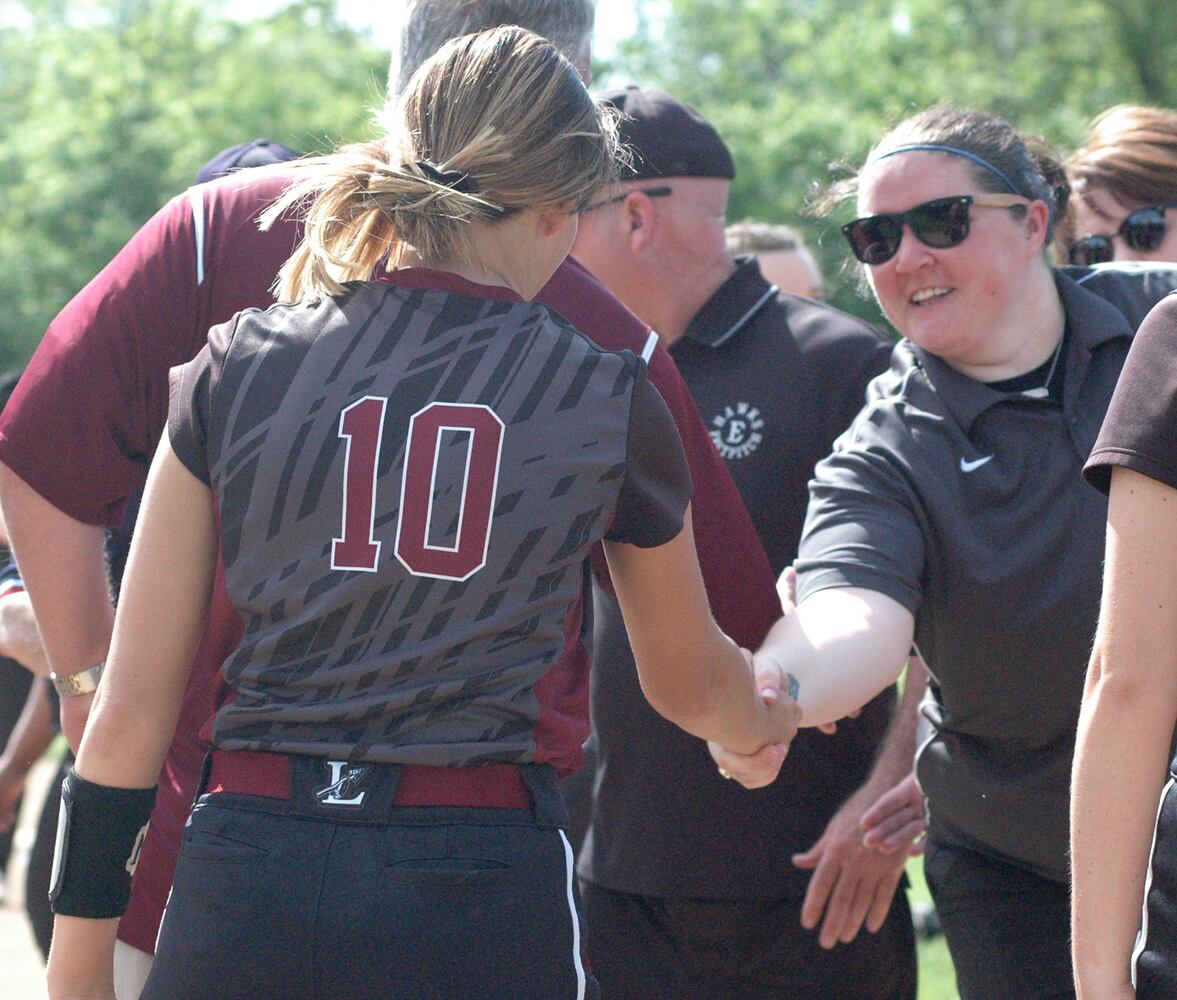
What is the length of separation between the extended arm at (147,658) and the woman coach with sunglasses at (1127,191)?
2.93 metres

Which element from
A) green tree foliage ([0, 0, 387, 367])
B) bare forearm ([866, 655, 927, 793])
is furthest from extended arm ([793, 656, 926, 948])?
green tree foliage ([0, 0, 387, 367])

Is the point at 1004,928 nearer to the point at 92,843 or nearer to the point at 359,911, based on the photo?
the point at 359,911

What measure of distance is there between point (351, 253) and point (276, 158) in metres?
1.01

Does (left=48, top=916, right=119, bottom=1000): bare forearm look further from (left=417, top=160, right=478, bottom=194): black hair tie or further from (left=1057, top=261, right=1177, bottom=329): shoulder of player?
(left=1057, top=261, right=1177, bottom=329): shoulder of player

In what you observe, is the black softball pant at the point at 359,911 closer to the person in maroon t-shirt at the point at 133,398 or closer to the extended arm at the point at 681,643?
the extended arm at the point at 681,643

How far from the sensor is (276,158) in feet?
9.84

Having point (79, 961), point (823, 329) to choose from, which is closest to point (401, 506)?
point (79, 961)

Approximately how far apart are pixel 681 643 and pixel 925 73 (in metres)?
35.0

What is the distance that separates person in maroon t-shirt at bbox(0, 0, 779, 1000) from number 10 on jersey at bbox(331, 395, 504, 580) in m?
0.61

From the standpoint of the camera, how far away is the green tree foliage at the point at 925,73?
3005 centimetres

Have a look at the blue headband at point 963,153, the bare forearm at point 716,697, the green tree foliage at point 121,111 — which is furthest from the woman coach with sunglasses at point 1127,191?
the green tree foliage at point 121,111

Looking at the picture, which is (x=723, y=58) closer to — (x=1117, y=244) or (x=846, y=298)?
(x=846, y=298)

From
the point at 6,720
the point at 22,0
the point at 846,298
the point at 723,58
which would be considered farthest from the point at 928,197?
the point at 723,58

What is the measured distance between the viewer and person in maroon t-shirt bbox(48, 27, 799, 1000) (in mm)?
1902
